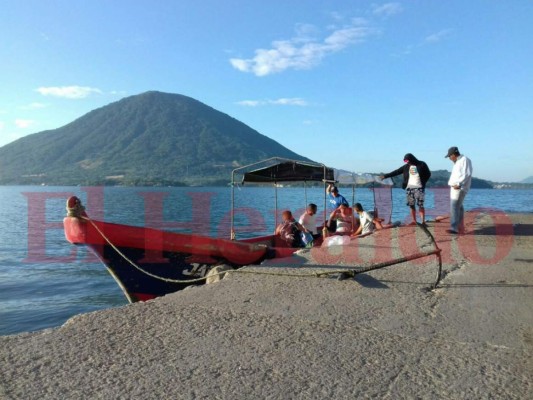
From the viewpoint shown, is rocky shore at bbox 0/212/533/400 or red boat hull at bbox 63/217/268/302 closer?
rocky shore at bbox 0/212/533/400

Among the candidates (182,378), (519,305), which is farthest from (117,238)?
(519,305)

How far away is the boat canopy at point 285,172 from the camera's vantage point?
39.7 feet

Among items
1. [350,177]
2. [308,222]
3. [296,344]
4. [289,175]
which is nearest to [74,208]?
[296,344]

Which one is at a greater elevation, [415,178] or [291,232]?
[415,178]

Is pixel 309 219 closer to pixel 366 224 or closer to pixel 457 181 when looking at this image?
pixel 366 224

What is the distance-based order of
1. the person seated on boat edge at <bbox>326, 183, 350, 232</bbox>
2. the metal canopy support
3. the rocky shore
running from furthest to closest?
the person seated on boat edge at <bbox>326, 183, 350, 232</bbox> → the metal canopy support → the rocky shore

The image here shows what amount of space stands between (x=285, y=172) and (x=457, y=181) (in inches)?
206

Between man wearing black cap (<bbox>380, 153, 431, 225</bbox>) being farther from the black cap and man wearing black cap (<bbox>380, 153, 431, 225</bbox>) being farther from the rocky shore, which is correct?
the rocky shore

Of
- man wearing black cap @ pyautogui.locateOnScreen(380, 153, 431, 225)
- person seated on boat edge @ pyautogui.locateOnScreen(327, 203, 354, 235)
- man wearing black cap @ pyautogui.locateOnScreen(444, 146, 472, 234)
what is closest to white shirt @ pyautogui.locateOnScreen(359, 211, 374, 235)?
person seated on boat edge @ pyautogui.locateOnScreen(327, 203, 354, 235)

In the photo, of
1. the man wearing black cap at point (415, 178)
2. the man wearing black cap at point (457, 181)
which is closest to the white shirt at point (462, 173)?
the man wearing black cap at point (457, 181)

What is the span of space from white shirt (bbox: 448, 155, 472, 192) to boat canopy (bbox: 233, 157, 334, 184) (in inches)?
134

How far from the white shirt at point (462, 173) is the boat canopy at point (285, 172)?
341 centimetres

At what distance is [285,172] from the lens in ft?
43.4

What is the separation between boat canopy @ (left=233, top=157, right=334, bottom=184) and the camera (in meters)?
12.1
